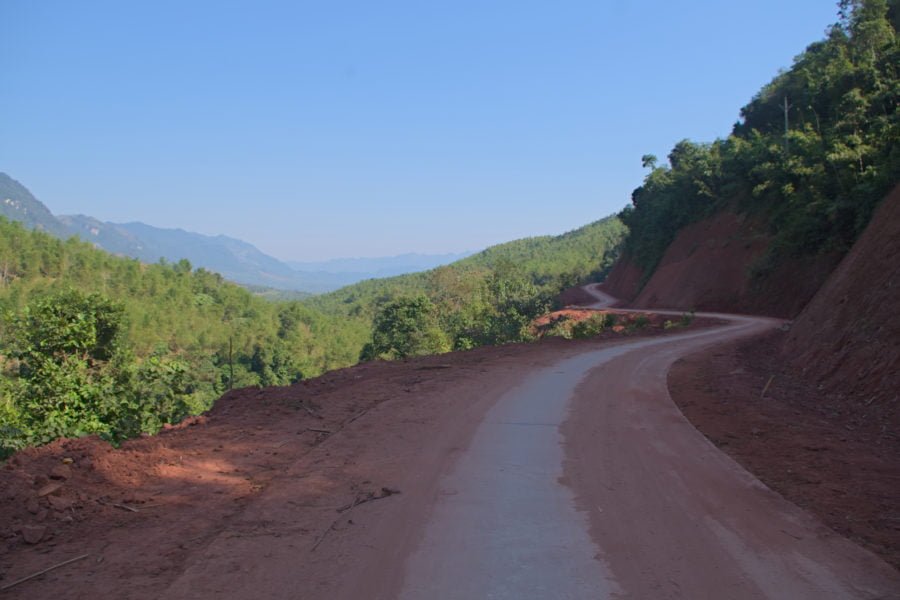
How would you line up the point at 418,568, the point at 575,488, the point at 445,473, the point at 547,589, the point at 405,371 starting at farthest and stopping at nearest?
the point at 405,371, the point at 445,473, the point at 575,488, the point at 418,568, the point at 547,589

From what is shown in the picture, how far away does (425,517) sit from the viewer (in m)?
5.12

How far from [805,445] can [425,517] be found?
569cm

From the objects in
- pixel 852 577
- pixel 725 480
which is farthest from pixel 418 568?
pixel 725 480

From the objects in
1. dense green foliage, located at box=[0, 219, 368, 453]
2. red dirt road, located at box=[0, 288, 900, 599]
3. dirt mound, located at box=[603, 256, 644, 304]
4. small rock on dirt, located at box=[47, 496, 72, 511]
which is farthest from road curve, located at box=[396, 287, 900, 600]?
dirt mound, located at box=[603, 256, 644, 304]

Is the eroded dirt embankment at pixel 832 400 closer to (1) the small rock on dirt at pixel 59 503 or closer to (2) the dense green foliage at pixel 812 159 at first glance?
(1) the small rock on dirt at pixel 59 503

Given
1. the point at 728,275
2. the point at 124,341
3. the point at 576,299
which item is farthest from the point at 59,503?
the point at 576,299

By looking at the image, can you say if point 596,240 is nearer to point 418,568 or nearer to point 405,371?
point 405,371

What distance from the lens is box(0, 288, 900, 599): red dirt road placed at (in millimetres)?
3955

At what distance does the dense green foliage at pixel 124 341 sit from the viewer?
47.6ft

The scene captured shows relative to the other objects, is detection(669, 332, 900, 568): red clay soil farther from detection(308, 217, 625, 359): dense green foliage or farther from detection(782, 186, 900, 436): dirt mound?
detection(308, 217, 625, 359): dense green foliage

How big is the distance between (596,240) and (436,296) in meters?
76.4

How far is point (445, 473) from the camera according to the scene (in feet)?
21.0

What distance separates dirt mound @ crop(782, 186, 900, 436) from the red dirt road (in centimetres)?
389

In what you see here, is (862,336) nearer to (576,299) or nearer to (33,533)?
(33,533)
